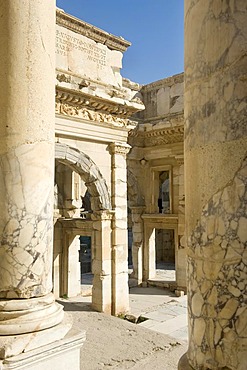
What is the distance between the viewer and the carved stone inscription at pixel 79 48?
1044cm

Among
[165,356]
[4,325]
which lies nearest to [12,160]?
[4,325]

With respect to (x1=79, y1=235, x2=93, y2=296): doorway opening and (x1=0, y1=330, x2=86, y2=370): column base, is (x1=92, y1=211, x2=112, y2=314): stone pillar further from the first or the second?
(x1=0, y1=330, x2=86, y2=370): column base

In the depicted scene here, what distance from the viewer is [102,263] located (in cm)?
1045

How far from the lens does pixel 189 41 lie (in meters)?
2.03

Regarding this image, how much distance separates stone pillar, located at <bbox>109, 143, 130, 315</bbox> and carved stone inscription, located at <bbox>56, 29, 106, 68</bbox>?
2807mm

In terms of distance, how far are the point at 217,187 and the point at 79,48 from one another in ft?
33.2

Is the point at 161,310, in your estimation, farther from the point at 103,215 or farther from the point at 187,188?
the point at 187,188

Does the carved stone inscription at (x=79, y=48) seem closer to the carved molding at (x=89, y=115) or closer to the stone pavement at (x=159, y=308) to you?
the carved molding at (x=89, y=115)

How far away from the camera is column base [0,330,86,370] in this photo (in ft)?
9.89

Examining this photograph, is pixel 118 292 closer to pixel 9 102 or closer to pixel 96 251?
pixel 96 251

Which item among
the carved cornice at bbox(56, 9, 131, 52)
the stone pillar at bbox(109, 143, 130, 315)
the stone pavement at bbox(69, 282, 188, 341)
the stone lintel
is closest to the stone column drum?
the stone pavement at bbox(69, 282, 188, 341)

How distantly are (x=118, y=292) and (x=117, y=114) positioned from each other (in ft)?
17.6

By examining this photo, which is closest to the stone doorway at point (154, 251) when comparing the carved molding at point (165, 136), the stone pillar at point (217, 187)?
the carved molding at point (165, 136)

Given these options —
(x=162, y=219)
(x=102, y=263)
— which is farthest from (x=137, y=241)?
(x=102, y=263)
